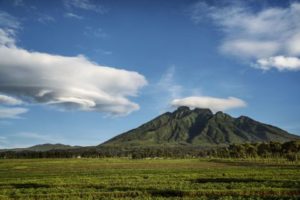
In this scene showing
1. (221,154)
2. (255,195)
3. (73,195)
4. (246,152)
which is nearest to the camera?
(255,195)

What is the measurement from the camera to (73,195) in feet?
121

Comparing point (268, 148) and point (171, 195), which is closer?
point (171, 195)

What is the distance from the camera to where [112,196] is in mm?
35594

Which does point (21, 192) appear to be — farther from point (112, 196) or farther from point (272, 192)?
point (272, 192)

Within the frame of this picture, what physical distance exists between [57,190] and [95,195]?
738 cm

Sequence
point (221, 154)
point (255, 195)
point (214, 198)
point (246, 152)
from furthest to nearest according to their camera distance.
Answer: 1. point (221, 154)
2. point (246, 152)
3. point (255, 195)
4. point (214, 198)

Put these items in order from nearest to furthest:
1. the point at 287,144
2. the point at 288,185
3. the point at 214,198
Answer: the point at 214,198 < the point at 288,185 < the point at 287,144

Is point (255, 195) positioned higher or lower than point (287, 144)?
lower

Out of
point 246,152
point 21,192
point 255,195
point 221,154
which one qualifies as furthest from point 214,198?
point 221,154

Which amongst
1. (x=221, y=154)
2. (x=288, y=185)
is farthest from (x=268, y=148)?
(x=288, y=185)

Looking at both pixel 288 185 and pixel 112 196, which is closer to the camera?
pixel 112 196

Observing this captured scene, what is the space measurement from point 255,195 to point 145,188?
1182cm

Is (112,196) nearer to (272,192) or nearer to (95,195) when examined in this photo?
(95,195)

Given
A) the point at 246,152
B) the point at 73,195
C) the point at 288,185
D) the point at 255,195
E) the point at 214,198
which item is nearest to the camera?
the point at 214,198
